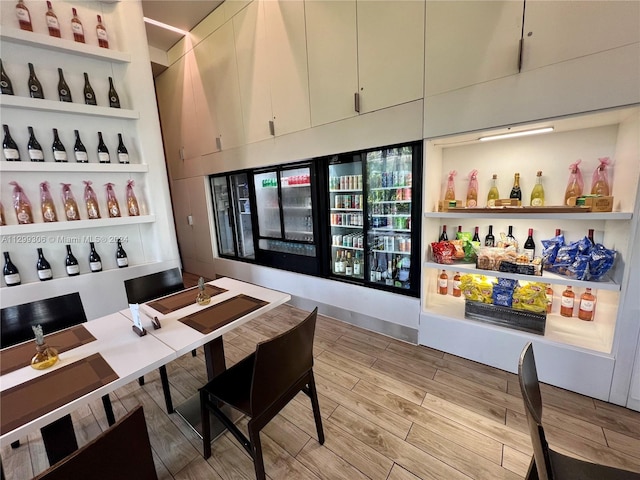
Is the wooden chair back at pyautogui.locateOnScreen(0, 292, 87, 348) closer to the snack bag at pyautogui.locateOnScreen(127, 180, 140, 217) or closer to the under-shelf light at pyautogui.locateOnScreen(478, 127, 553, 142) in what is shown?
the snack bag at pyautogui.locateOnScreen(127, 180, 140, 217)

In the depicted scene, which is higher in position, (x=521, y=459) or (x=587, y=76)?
(x=587, y=76)

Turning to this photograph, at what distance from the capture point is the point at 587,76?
1417mm

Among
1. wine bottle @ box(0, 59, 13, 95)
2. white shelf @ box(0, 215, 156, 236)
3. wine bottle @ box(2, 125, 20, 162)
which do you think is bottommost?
white shelf @ box(0, 215, 156, 236)

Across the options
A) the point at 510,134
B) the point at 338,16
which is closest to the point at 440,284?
the point at 510,134

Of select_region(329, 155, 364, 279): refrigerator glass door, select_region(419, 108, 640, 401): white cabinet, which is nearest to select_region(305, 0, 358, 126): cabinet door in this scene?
select_region(329, 155, 364, 279): refrigerator glass door

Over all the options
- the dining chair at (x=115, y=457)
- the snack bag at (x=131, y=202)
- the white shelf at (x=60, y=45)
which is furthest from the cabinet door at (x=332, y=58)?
the dining chair at (x=115, y=457)

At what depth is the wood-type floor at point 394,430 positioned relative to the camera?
51.7 inches

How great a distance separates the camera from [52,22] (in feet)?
6.57

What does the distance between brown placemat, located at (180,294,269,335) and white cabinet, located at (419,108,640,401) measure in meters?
1.42

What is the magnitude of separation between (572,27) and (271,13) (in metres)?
2.50

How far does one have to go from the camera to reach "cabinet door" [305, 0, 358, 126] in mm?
2201

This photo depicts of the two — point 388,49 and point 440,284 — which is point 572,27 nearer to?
point 388,49

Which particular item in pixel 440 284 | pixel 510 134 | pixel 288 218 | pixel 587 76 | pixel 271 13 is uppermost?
pixel 271 13

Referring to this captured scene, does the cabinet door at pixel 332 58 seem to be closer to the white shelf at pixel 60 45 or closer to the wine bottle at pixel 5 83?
the white shelf at pixel 60 45
